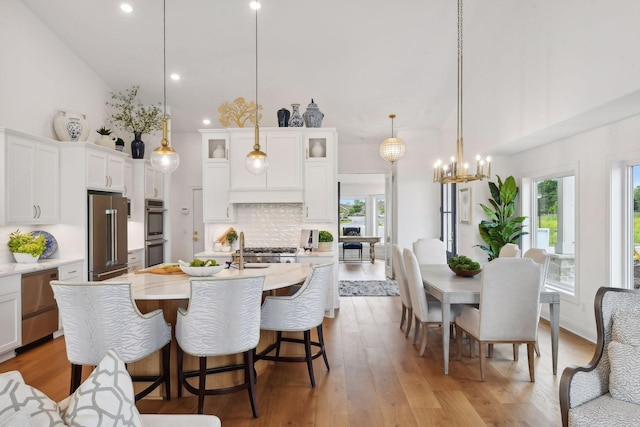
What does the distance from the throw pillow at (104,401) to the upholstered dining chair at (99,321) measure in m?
1.18

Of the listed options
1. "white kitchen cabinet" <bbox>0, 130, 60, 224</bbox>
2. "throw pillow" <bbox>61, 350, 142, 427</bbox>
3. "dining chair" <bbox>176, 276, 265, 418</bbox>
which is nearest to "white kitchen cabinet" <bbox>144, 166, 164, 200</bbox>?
"white kitchen cabinet" <bbox>0, 130, 60, 224</bbox>

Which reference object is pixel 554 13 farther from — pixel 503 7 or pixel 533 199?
pixel 533 199

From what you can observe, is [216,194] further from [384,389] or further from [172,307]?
[384,389]

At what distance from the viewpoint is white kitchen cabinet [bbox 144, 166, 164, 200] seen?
634 centimetres

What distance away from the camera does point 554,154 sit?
5.00m

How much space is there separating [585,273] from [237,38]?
5.18 meters

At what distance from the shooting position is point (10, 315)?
379cm

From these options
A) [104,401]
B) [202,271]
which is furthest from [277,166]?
[104,401]

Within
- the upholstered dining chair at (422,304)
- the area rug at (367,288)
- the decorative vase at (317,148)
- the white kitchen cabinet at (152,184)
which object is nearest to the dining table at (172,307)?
the upholstered dining chair at (422,304)

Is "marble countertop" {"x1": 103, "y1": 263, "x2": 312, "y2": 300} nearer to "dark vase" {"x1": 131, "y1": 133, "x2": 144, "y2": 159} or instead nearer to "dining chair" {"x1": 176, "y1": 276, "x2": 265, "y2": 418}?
"dining chair" {"x1": 176, "y1": 276, "x2": 265, "y2": 418}

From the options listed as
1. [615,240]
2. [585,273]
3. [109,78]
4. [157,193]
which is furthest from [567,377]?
[109,78]

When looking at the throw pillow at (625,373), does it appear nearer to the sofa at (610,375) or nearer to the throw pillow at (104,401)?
the sofa at (610,375)

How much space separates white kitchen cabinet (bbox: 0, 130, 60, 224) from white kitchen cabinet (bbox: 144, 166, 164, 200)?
155 cm

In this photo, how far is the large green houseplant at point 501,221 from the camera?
219 inches
